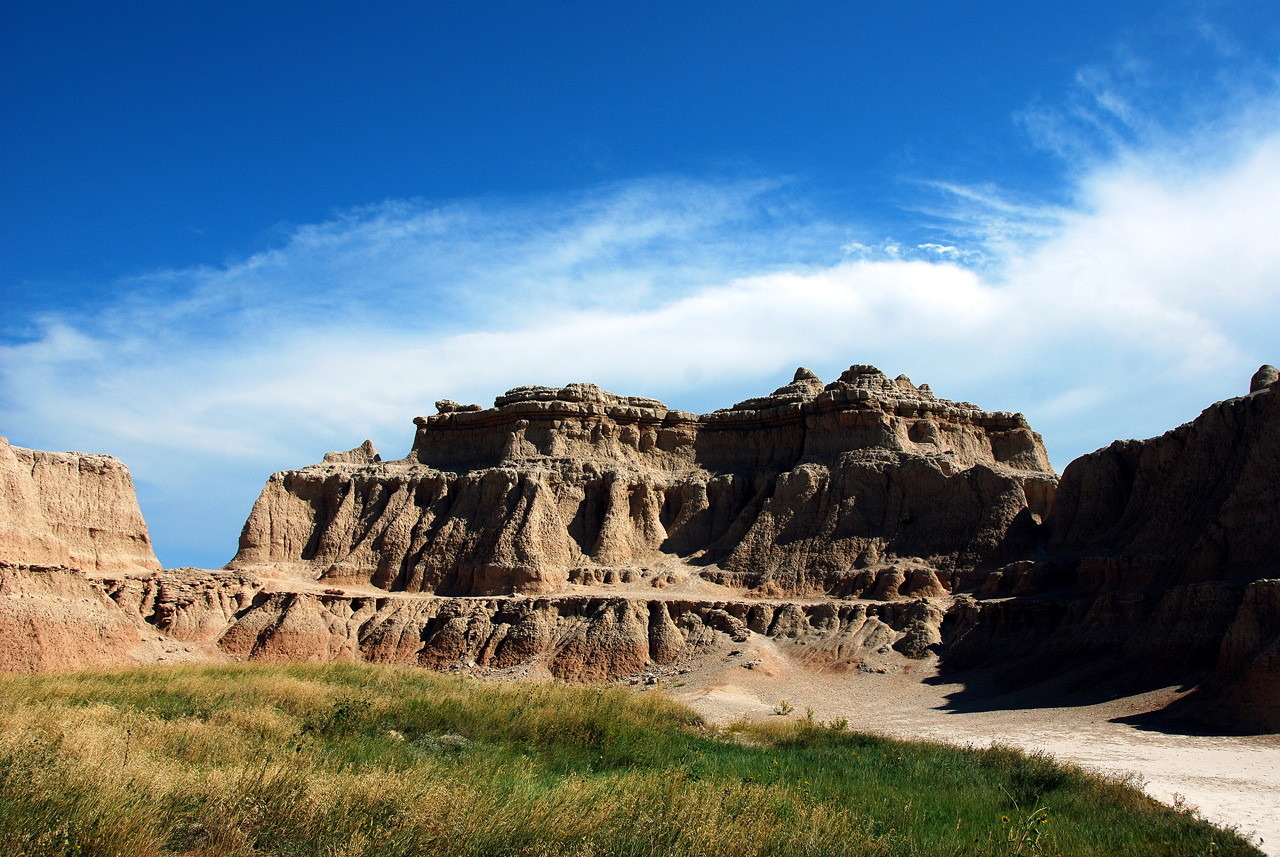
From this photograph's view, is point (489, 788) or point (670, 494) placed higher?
point (670, 494)

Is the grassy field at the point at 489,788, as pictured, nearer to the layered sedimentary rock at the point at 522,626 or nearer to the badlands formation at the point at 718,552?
the badlands formation at the point at 718,552

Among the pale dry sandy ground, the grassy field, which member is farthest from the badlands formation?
the grassy field

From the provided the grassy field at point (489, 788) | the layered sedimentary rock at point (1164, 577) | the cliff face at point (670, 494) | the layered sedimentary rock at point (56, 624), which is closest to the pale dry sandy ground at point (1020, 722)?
the layered sedimentary rock at point (1164, 577)

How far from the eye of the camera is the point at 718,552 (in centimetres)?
4784

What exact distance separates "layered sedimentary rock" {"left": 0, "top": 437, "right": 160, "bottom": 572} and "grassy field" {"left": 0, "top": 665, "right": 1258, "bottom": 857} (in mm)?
21012

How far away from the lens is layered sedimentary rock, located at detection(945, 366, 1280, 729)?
23.1 m

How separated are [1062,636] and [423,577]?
30.6 metres

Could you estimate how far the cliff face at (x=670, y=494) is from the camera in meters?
43.7

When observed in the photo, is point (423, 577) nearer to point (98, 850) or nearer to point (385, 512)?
point (385, 512)

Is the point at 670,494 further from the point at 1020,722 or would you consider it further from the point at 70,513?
the point at 70,513

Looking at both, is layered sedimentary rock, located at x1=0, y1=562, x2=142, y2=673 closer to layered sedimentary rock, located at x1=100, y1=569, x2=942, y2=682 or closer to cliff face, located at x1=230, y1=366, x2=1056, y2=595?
layered sedimentary rock, located at x1=100, y1=569, x2=942, y2=682

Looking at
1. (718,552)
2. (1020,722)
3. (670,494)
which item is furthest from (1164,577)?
(670,494)

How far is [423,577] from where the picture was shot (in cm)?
4747

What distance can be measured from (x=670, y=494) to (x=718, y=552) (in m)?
5.47
